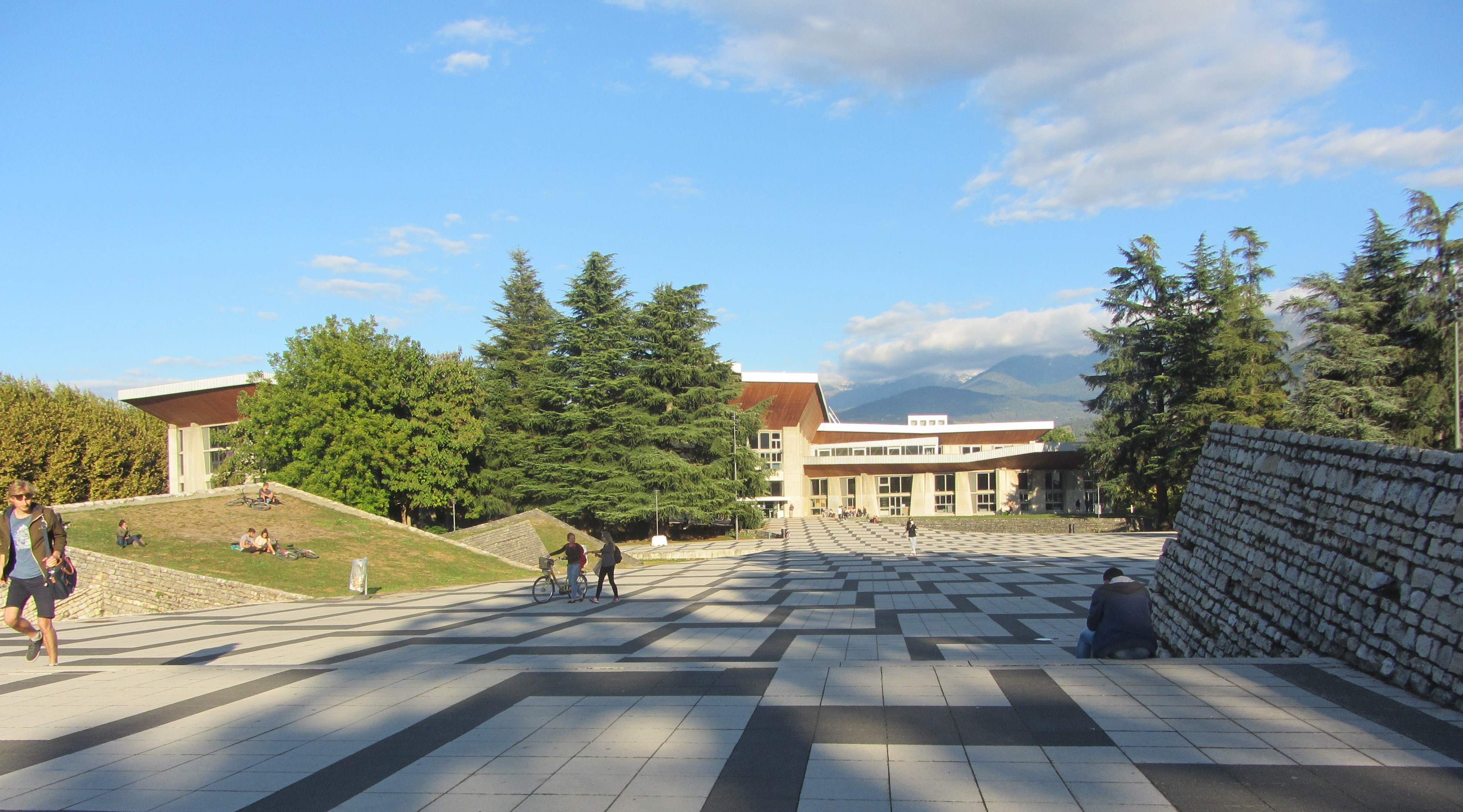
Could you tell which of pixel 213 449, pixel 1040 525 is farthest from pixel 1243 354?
pixel 213 449

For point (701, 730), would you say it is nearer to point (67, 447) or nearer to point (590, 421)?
point (590, 421)

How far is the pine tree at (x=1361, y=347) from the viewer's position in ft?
110

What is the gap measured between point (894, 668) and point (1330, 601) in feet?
12.9

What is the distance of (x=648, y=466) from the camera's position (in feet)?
141

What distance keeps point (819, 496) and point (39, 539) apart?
69.9 m

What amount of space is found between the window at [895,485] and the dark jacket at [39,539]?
67388 millimetres

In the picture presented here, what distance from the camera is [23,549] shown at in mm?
7453

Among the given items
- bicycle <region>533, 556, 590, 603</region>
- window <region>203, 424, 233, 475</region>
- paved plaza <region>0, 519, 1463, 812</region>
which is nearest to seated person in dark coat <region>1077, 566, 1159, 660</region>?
paved plaza <region>0, 519, 1463, 812</region>

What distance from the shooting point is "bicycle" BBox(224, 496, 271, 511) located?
2847cm

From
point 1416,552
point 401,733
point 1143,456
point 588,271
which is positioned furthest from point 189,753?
point 1143,456

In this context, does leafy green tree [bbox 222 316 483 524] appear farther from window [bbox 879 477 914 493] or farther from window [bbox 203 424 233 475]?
window [bbox 879 477 914 493]

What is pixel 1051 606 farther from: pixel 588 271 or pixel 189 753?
pixel 588 271

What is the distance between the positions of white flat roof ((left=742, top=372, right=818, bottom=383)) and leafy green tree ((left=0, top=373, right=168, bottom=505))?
39.9 m

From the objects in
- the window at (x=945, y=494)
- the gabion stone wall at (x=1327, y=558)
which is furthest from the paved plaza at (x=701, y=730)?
the window at (x=945, y=494)
